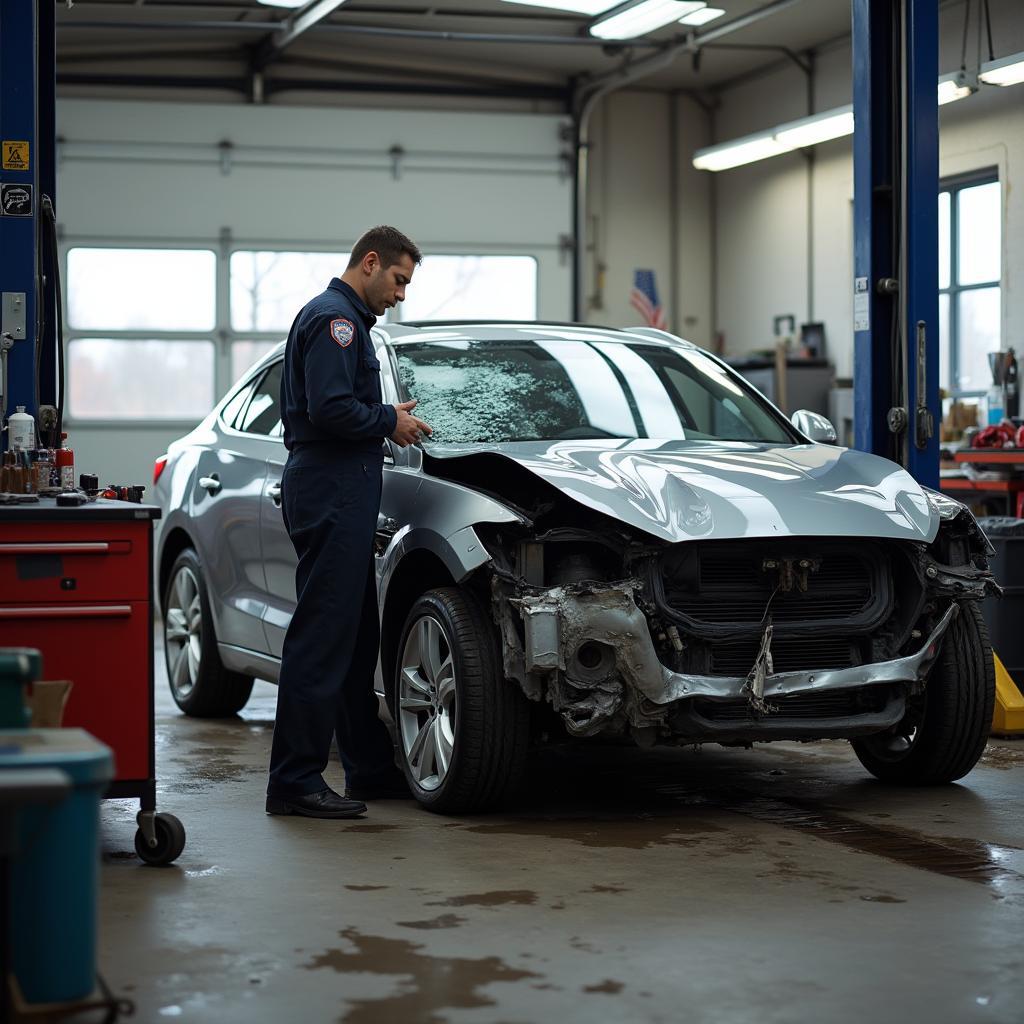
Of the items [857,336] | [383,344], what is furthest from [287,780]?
[857,336]

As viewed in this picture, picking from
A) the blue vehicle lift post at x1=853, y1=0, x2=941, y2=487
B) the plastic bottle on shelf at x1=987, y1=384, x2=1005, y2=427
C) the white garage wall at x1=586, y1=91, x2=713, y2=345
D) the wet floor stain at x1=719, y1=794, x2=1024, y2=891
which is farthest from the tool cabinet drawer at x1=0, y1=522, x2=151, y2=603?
the white garage wall at x1=586, y1=91, x2=713, y2=345

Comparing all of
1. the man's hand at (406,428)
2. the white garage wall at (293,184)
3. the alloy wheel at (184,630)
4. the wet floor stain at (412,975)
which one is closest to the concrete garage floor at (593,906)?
the wet floor stain at (412,975)

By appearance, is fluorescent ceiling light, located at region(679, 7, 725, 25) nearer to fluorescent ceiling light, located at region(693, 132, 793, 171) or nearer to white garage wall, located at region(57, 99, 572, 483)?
fluorescent ceiling light, located at region(693, 132, 793, 171)

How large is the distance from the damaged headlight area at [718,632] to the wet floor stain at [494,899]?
2.64 feet

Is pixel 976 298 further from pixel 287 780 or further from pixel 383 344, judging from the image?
pixel 287 780

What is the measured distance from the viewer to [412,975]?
3441 mm

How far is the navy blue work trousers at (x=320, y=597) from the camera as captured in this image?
5160 millimetres

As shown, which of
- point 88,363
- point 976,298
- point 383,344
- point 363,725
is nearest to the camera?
point 363,725

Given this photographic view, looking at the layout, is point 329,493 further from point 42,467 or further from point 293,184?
point 293,184

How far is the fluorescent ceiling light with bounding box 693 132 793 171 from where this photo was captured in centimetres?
1445

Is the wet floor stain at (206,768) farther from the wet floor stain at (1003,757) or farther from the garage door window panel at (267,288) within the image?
the garage door window panel at (267,288)

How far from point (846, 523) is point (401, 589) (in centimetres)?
146

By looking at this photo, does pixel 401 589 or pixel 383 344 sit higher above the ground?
pixel 383 344

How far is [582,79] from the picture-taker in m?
16.0
